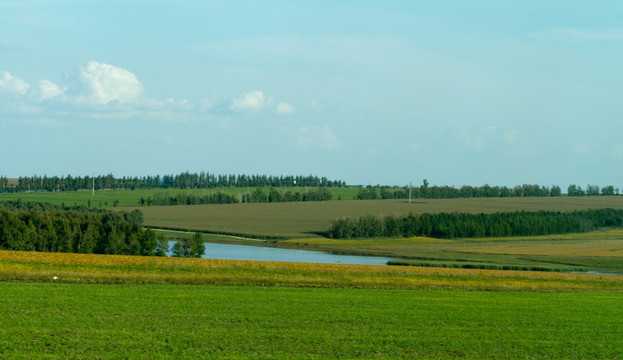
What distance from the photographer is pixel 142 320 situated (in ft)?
72.6

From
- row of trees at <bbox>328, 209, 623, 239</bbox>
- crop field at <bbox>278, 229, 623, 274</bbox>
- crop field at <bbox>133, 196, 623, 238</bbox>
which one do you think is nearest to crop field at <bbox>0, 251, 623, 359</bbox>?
crop field at <bbox>278, 229, 623, 274</bbox>

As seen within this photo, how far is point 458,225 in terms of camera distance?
11812cm

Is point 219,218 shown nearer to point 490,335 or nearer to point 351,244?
point 351,244

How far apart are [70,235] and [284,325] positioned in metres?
51.2

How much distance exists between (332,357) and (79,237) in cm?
5644

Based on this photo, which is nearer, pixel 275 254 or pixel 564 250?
pixel 275 254

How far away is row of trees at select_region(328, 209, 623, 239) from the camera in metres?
113

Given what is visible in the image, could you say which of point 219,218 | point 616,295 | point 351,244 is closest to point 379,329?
point 616,295

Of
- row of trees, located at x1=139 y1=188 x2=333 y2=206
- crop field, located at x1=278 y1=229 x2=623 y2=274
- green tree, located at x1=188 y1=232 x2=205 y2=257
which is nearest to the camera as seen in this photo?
green tree, located at x1=188 y1=232 x2=205 y2=257

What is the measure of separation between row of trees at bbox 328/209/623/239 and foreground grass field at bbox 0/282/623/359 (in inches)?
3146

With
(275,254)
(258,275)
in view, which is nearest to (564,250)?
(275,254)

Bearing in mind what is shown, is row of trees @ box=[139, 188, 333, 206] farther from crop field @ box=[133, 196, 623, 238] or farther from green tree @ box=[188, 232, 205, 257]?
green tree @ box=[188, 232, 205, 257]

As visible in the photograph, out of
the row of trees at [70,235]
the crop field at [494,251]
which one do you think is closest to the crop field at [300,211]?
the crop field at [494,251]

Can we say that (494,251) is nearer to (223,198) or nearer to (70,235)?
(70,235)
